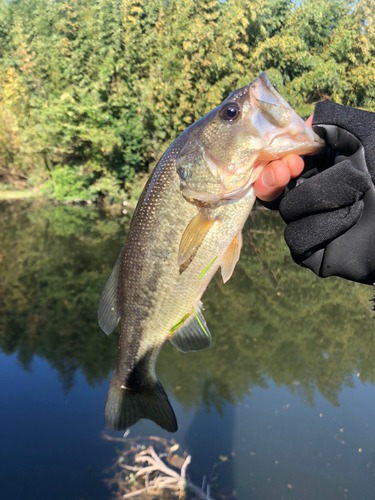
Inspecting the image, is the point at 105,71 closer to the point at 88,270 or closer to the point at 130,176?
the point at 130,176

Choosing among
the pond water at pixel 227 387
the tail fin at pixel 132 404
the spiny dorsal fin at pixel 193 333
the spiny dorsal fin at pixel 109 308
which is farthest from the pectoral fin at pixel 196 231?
the pond water at pixel 227 387

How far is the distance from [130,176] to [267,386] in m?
12.6

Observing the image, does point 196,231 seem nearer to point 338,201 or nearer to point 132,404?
point 338,201

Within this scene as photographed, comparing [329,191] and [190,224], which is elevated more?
[329,191]

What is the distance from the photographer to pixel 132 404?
2379 millimetres

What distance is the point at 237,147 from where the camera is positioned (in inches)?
76.2

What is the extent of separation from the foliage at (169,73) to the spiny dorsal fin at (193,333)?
12.7 m

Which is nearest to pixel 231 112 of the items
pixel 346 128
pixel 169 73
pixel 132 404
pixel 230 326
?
pixel 346 128

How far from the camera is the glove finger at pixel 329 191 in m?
1.85

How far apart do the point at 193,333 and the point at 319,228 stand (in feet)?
2.91

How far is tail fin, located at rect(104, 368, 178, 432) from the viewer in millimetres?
2344

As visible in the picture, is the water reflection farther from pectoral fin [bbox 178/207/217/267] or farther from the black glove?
pectoral fin [bbox 178/207/217/267]

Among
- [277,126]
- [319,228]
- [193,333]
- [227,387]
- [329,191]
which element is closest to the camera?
[277,126]

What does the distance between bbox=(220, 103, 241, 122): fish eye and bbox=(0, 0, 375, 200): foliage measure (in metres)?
12.4
